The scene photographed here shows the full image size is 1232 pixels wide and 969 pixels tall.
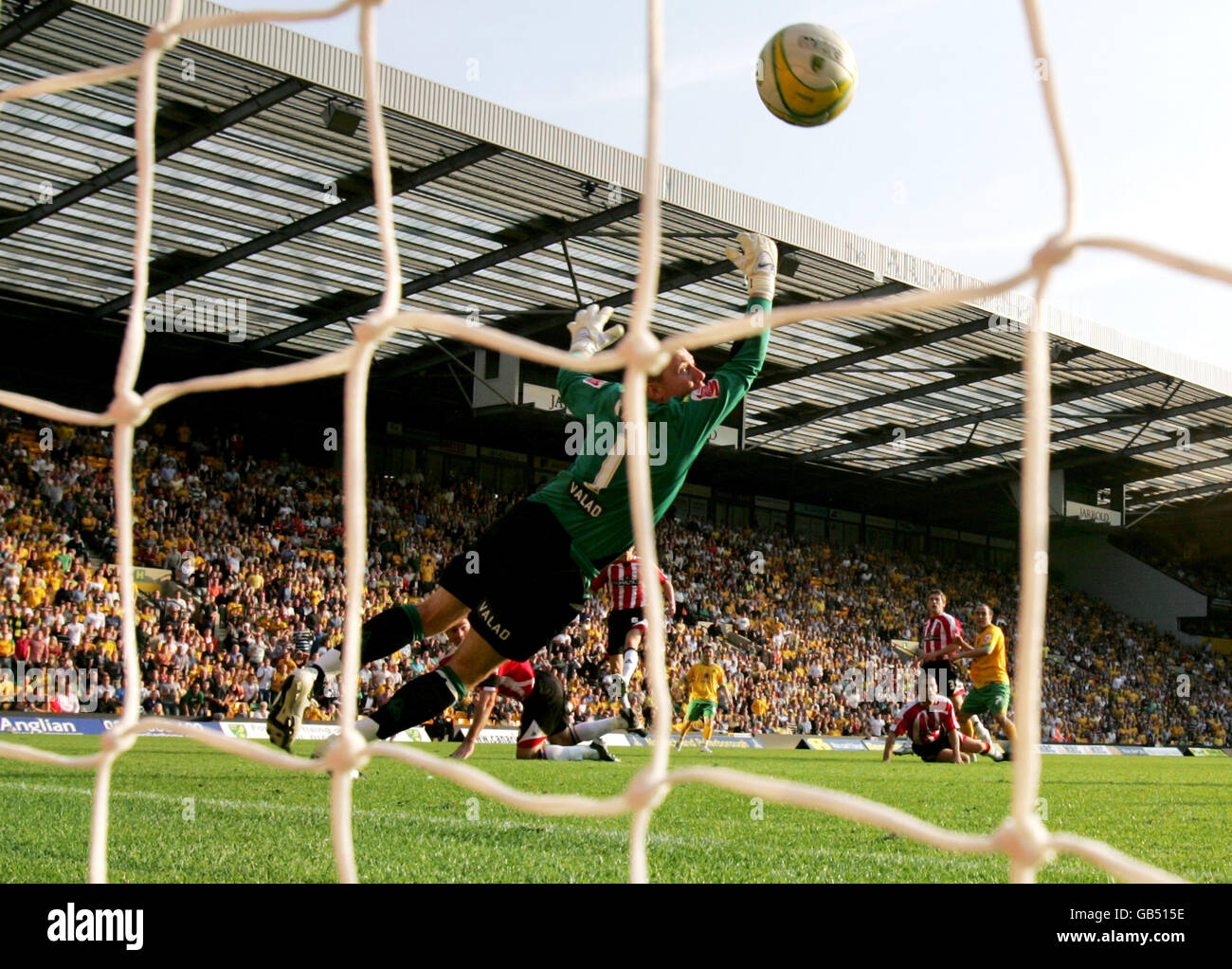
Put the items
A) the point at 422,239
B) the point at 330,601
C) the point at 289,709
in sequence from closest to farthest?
the point at 289,709 < the point at 422,239 < the point at 330,601

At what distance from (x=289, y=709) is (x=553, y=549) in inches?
44.3

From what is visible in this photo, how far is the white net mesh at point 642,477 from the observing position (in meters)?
1.91

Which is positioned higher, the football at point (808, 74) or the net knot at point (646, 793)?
the football at point (808, 74)

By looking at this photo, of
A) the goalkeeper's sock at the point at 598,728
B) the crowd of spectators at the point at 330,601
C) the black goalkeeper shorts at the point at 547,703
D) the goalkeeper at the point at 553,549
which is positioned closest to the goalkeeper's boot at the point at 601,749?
the goalkeeper's sock at the point at 598,728

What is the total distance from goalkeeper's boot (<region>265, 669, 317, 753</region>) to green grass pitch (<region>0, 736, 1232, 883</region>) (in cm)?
41

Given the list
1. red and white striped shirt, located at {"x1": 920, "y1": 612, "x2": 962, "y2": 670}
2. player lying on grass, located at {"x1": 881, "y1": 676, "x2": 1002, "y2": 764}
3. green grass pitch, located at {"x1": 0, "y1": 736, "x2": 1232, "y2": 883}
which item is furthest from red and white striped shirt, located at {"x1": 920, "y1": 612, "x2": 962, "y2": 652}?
green grass pitch, located at {"x1": 0, "y1": 736, "x2": 1232, "y2": 883}

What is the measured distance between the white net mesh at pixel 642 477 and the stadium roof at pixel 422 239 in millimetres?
11332

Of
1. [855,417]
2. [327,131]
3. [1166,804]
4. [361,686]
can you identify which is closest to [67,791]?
[1166,804]

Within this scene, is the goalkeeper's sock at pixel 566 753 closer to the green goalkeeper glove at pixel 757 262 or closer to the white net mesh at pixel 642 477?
the green goalkeeper glove at pixel 757 262

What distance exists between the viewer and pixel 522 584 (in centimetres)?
467

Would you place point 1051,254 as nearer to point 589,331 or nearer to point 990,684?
point 589,331

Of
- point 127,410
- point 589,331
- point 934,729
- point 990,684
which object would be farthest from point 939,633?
point 127,410

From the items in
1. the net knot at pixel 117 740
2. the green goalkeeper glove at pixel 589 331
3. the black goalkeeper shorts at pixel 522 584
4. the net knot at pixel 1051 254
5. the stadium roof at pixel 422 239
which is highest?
the stadium roof at pixel 422 239

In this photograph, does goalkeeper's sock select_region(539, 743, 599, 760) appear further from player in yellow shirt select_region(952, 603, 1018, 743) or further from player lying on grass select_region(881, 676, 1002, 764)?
player in yellow shirt select_region(952, 603, 1018, 743)
